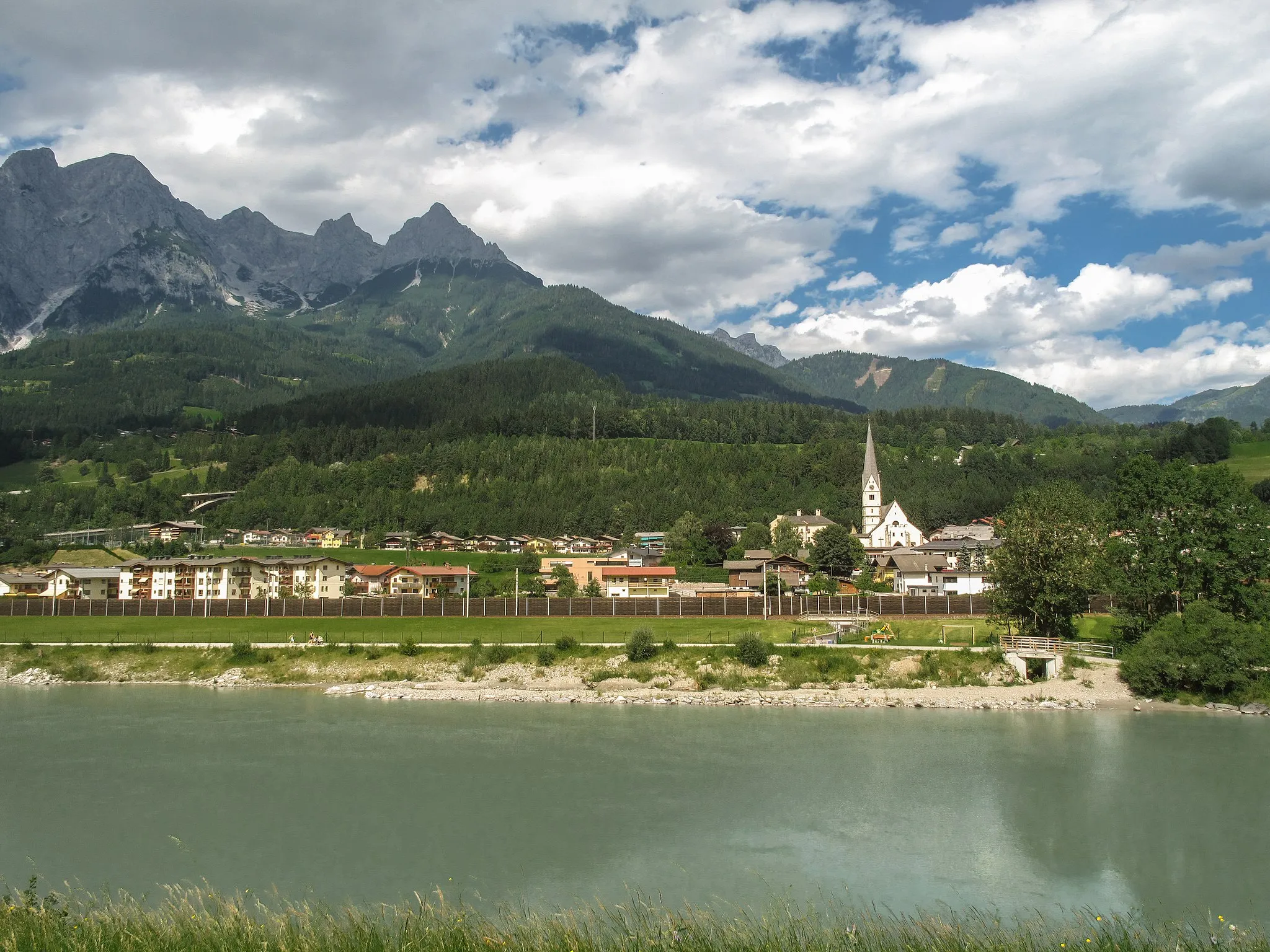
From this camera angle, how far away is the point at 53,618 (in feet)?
194

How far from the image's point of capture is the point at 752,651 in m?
41.5

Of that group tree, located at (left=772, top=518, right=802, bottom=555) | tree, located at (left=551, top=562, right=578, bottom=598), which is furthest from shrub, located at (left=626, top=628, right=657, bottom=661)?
tree, located at (left=772, top=518, right=802, bottom=555)

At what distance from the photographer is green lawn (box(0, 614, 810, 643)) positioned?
49.8 meters

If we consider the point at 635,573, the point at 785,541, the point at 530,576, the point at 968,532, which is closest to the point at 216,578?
the point at 530,576

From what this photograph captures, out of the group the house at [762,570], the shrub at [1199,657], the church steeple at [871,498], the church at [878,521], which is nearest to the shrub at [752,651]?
the shrub at [1199,657]

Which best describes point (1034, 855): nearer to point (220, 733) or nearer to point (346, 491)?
point (220, 733)

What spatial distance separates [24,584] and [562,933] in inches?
3296

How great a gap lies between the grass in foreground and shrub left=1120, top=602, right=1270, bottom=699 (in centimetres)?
2352

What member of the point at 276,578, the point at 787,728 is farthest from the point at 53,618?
the point at 787,728

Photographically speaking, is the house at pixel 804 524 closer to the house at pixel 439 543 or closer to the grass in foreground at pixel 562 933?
the house at pixel 439 543

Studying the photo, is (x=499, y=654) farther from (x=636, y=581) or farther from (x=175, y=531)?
(x=175, y=531)

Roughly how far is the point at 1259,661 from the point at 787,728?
19.1 m

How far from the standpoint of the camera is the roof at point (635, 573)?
81188 millimetres

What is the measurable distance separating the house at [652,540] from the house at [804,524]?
8718mm
